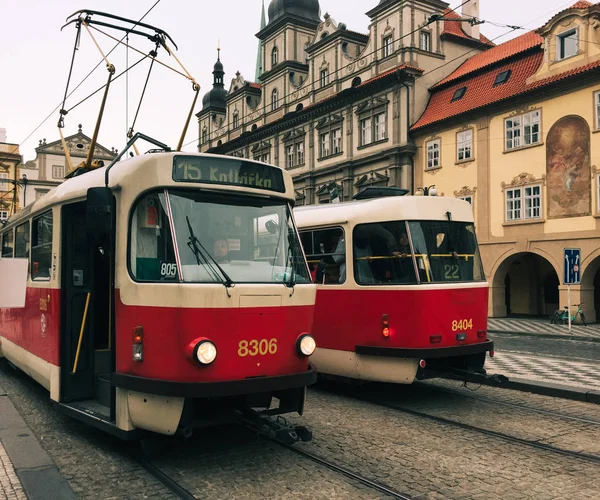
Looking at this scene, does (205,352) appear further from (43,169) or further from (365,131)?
(43,169)

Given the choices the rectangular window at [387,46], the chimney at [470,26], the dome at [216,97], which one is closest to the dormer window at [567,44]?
the rectangular window at [387,46]

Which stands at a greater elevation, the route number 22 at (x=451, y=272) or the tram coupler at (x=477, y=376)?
the route number 22 at (x=451, y=272)

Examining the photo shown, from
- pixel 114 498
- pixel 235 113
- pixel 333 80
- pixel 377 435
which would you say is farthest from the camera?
pixel 235 113

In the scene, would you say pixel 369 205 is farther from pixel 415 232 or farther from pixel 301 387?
pixel 301 387

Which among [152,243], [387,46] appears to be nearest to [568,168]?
[387,46]

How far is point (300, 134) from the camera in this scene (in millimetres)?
40906

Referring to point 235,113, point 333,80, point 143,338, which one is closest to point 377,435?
point 143,338

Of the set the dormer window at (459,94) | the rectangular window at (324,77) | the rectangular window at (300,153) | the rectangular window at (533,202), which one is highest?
the rectangular window at (324,77)

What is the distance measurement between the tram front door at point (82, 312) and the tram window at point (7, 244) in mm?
3705

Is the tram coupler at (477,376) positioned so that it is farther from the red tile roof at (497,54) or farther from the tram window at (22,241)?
the red tile roof at (497,54)

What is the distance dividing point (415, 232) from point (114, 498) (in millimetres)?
5265

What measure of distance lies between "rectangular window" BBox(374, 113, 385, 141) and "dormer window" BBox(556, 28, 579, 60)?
9.93 metres

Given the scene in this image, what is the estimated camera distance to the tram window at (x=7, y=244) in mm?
10477

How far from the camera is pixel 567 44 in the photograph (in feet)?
87.0
